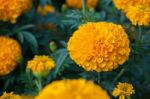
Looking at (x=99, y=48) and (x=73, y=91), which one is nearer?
(x=73, y=91)

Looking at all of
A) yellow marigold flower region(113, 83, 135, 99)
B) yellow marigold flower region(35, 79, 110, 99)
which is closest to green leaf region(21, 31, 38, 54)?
yellow marigold flower region(113, 83, 135, 99)

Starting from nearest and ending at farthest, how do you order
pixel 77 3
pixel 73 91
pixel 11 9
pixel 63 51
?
1. pixel 73 91
2. pixel 63 51
3. pixel 11 9
4. pixel 77 3

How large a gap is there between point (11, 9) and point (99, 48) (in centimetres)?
50

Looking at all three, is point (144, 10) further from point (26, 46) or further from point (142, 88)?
point (26, 46)

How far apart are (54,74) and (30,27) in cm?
36

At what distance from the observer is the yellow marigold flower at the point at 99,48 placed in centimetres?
147

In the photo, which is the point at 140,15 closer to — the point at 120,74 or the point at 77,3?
the point at 120,74

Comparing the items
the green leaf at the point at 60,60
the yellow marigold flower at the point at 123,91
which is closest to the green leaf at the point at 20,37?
the green leaf at the point at 60,60

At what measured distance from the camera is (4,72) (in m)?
1.72

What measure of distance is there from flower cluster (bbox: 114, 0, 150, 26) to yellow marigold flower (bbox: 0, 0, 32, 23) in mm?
412

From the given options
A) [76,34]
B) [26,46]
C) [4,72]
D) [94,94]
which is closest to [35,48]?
[26,46]

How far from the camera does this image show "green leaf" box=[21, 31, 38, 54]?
6.17ft

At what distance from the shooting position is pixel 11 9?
1820 mm

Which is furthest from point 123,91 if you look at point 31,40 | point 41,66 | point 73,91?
point 31,40
